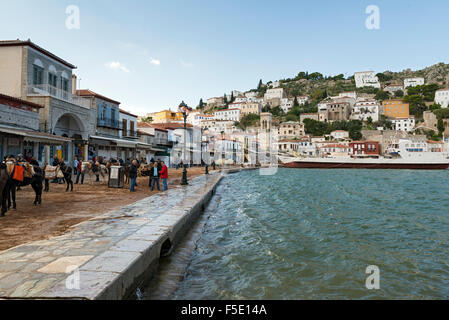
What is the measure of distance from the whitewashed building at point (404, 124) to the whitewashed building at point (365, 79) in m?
58.4

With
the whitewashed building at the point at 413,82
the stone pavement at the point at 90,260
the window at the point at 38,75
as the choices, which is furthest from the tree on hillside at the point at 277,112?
the stone pavement at the point at 90,260

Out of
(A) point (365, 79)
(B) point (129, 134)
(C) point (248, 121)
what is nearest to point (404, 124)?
(C) point (248, 121)

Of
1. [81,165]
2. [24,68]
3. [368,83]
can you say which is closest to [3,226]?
[81,165]

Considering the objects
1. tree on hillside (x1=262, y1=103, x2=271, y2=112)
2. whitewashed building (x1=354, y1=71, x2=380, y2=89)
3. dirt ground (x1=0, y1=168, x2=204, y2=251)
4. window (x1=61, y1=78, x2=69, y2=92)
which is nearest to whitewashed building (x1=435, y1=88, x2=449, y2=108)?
whitewashed building (x1=354, y1=71, x2=380, y2=89)

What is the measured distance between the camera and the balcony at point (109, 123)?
26.7m

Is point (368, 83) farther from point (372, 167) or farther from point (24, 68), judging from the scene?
point (24, 68)

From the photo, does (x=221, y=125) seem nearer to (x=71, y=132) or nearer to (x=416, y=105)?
(x=416, y=105)

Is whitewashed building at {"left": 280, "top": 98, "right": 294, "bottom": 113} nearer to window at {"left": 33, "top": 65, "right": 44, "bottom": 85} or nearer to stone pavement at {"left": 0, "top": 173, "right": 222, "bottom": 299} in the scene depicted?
window at {"left": 33, "top": 65, "right": 44, "bottom": 85}

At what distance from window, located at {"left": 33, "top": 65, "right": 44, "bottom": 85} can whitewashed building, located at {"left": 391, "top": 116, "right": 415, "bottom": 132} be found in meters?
122

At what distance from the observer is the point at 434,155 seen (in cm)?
5822

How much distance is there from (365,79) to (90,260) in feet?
618

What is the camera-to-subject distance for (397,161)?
58969 mm

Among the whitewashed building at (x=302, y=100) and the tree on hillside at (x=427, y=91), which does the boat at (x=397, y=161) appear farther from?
the whitewashed building at (x=302, y=100)
